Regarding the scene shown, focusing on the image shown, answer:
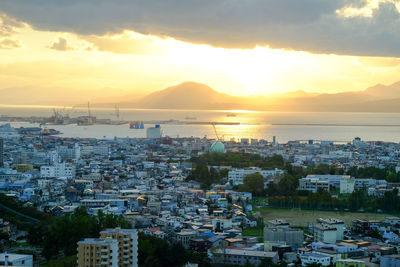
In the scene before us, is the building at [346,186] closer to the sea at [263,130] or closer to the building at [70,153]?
the building at [70,153]

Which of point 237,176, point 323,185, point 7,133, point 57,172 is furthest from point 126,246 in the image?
point 7,133

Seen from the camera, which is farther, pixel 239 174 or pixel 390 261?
pixel 239 174

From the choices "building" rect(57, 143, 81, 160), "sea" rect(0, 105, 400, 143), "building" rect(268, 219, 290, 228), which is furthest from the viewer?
"sea" rect(0, 105, 400, 143)

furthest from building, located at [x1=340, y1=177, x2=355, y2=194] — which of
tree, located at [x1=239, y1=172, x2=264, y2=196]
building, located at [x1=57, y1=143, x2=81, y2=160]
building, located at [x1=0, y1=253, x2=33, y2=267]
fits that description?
building, located at [x1=57, y1=143, x2=81, y2=160]

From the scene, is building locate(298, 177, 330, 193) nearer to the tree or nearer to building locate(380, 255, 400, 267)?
the tree

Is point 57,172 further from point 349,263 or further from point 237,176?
point 349,263

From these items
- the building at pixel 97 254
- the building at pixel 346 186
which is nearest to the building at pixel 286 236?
the building at pixel 97 254

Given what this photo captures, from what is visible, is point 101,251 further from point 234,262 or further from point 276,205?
point 276,205
